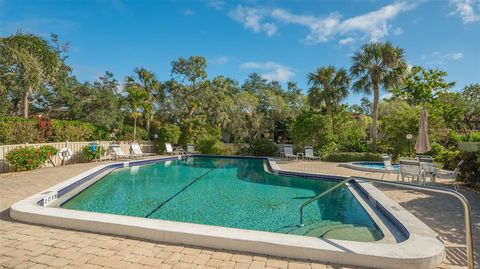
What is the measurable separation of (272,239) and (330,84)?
746 inches

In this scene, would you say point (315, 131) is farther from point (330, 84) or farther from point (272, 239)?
point (272, 239)

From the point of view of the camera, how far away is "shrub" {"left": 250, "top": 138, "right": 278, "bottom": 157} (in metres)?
20.2

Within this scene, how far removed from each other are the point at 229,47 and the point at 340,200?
574 inches

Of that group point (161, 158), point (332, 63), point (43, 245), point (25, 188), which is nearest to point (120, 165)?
point (161, 158)

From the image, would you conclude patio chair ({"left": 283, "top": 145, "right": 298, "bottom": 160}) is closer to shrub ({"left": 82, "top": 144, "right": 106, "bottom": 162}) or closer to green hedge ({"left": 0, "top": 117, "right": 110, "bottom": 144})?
shrub ({"left": 82, "top": 144, "right": 106, "bottom": 162})

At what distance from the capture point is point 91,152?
46.5ft

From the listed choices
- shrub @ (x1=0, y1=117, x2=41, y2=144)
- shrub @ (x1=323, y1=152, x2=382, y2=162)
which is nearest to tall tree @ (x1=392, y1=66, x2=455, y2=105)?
shrub @ (x1=323, y1=152, x2=382, y2=162)

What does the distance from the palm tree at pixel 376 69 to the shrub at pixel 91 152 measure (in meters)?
17.1

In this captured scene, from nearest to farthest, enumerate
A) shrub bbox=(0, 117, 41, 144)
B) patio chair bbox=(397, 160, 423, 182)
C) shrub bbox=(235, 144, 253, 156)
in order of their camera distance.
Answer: patio chair bbox=(397, 160, 423, 182) < shrub bbox=(0, 117, 41, 144) < shrub bbox=(235, 144, 253, 156)

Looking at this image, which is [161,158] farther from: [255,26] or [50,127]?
[255,26]

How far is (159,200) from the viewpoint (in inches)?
288

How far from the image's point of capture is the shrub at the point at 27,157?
32.3 feet

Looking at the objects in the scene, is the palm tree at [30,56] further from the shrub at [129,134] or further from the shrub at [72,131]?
the shrub at [129,134]

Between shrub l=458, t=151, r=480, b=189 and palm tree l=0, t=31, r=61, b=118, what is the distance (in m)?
14.1
